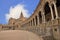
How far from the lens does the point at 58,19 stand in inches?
671

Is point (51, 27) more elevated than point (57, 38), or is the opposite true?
point (51, 27)

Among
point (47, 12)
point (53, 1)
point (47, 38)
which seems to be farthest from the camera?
point (47, 12)

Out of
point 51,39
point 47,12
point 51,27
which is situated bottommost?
point 51,39

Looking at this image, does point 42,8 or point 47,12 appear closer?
point 42,8

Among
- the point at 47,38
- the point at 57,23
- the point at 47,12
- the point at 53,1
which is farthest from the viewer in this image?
the point at 47,12

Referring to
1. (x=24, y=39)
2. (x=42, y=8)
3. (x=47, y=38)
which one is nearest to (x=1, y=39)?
(x=24, y=39)

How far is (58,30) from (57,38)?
1024mm

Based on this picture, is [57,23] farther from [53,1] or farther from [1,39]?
[1,39]

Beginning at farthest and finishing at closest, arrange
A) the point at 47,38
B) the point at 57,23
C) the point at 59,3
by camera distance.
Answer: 1. the point at 59,3
2. the point at 57,23
3. the point at 47,38

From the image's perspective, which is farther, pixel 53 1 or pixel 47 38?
pixel 53 1

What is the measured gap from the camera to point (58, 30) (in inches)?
618

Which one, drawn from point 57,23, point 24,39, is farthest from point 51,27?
point 24,39

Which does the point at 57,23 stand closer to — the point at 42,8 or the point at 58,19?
the point at 58,19

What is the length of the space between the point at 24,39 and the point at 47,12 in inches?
613
